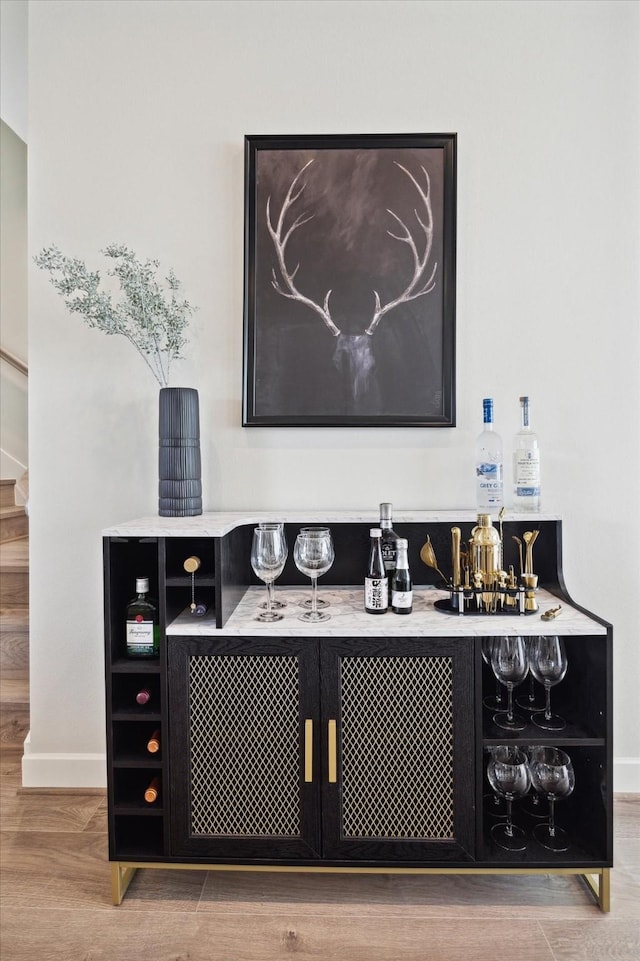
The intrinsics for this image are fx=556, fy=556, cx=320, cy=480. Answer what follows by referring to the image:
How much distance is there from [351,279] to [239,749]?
1522 millimetres

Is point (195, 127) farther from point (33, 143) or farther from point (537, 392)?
point (537, 392)

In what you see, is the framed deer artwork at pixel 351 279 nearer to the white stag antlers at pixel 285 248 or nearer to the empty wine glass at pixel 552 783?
the white stag antlers at pixel 285 248

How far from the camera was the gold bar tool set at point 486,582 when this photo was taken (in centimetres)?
159

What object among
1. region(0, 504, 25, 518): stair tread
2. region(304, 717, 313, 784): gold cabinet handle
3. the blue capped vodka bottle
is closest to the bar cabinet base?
region(304, 717, 313, 784): gold cabinet handle

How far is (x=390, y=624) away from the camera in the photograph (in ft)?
4.95

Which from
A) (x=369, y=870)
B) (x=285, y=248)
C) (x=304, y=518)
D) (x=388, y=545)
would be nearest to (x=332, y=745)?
(x=369, y=870)

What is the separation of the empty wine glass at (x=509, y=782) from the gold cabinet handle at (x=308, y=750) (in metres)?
0.53

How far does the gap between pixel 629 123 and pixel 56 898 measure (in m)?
3.03

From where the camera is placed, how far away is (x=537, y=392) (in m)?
1.96

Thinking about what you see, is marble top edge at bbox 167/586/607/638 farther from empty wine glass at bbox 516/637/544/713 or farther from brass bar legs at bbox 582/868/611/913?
brass bar legs at bbox 582/868/611/913

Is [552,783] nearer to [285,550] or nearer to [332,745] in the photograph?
[332,745]

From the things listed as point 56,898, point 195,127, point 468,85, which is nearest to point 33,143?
point 195,127

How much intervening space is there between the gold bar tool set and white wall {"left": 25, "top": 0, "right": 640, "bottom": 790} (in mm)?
336

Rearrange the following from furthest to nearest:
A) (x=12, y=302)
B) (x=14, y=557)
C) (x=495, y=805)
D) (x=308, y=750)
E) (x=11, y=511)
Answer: (x=12, y=302) → (x=11, y=511) → (x=14, y=557) → (x=495, y=805) → (x=308, y=750)
